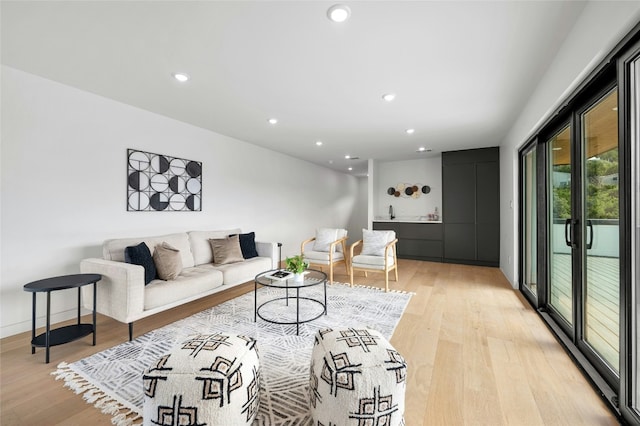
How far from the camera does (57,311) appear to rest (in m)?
2.73

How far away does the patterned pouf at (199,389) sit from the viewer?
122cm

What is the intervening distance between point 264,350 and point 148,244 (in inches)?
72.5

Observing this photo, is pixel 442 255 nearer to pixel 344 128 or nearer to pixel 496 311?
pixel 496 311

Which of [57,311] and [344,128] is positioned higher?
[344,128]

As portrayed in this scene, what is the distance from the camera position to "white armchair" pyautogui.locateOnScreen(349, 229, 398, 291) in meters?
3.92

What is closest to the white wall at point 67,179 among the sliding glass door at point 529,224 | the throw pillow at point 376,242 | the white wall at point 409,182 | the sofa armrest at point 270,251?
the sofa armrest at point 270,251

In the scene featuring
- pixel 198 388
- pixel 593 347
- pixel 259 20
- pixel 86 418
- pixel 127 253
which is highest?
pixel 259 20

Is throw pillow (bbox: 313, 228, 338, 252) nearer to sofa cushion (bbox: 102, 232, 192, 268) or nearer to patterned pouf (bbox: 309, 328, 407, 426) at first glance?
sofa cushion (bbox: 102, 232, 192, 268)

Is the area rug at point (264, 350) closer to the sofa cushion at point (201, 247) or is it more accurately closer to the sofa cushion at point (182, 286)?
the sofa cushion at point (182, 286)

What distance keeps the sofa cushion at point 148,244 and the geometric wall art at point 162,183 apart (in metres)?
0.54

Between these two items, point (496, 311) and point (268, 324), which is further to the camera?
point (496, 311)

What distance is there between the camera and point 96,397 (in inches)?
66.1

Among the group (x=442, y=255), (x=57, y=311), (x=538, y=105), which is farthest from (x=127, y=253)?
(x=442, y=255)

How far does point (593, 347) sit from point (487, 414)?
1.22 metres
